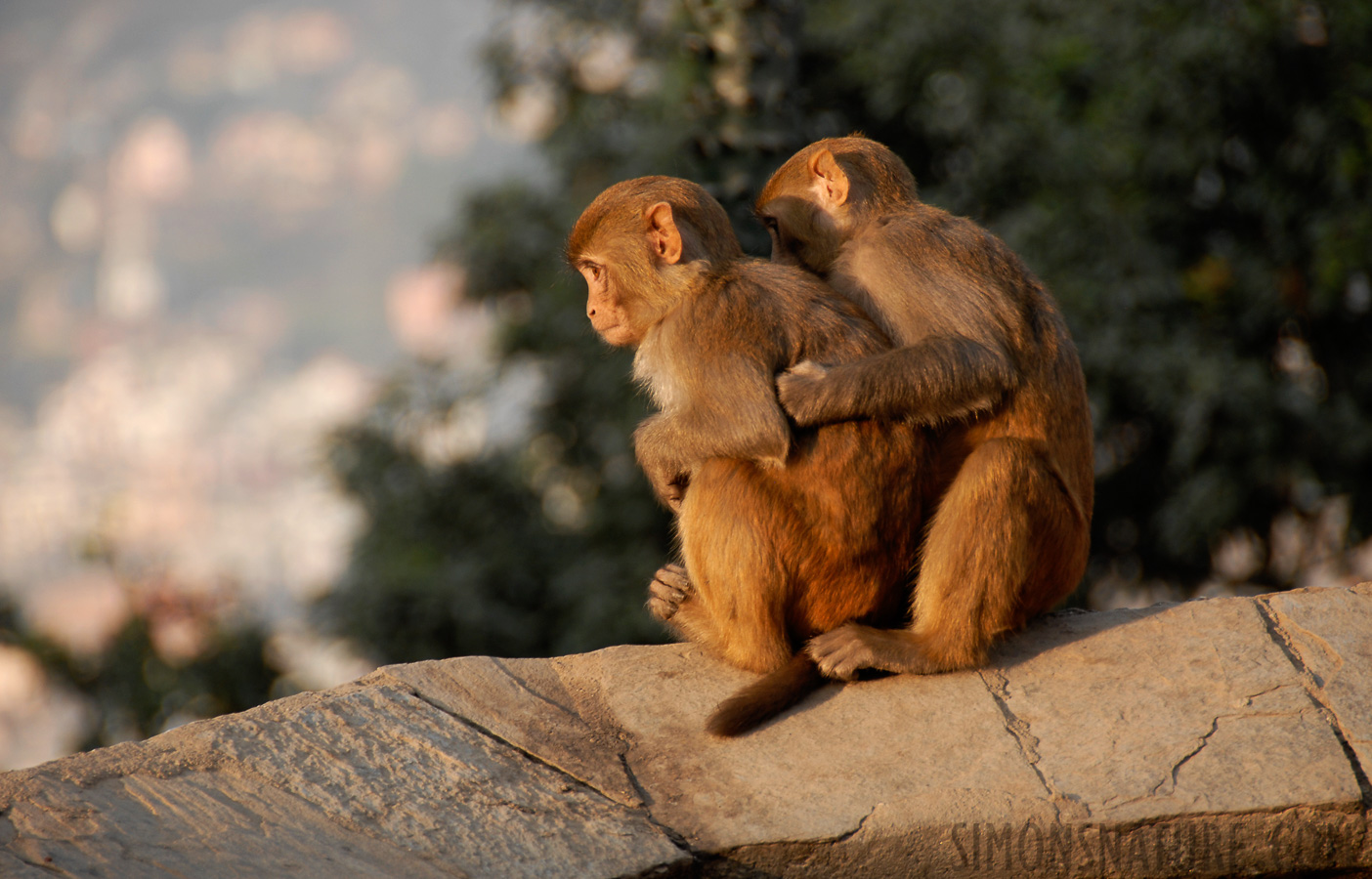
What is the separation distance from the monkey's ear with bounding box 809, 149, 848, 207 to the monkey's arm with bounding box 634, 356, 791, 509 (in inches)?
24.2

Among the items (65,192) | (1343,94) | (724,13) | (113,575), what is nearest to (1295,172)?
(1343,94)

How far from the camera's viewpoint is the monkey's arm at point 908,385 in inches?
116

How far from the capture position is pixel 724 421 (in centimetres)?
302

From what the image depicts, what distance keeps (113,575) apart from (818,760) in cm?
807

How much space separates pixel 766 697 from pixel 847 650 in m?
0.23

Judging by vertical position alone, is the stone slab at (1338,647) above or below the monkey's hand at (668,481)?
below

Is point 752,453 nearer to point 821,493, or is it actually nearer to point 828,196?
point 821,493

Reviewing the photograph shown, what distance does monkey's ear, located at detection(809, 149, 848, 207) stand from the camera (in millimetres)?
3381

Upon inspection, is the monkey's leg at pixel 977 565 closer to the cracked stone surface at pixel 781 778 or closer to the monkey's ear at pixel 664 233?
the cracked stone surface at pixel 781 778

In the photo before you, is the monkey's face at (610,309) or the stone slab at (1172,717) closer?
the stone slab at (1172,717)

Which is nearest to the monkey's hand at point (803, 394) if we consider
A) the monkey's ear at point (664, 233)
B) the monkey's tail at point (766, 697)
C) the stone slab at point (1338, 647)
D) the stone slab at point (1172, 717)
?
the monkey's ear at point (664, 233)

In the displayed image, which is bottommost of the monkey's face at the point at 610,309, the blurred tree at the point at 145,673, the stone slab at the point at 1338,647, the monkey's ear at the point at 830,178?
the blurred tree at the point at 145,673

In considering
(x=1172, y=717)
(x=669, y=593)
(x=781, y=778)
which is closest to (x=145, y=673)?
(x=669, y=593)

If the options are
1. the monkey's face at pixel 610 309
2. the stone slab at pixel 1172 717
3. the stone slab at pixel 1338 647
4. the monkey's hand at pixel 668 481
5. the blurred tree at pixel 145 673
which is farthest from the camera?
the blurred tree at pixel 145 673
